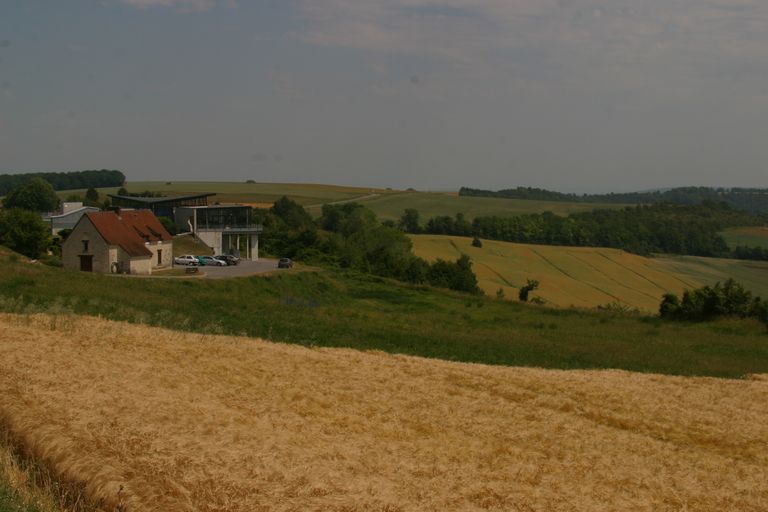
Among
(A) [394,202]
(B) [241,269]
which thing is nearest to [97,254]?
(B) [241,269]

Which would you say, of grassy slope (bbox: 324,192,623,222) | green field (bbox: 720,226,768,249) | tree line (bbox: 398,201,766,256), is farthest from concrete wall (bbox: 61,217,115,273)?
green field (bbox: 720,226,768,249)

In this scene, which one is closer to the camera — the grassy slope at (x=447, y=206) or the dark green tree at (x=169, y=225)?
the dark green tree at (x=169, y=225)

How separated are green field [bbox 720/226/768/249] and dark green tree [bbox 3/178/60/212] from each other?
100303mm

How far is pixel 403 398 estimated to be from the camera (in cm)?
1786

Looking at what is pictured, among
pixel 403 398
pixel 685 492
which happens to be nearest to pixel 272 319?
pixel 403 398

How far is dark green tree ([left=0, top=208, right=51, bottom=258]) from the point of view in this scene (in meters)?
64.8

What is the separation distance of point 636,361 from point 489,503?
24.4 metres

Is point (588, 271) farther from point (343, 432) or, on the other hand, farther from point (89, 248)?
point (343, 432)

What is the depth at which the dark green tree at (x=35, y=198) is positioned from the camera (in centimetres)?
11888

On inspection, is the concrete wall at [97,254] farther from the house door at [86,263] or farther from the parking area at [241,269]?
the parking area at [241,269]

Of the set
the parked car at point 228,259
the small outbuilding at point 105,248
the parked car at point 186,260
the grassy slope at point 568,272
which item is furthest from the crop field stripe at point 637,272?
the small outbuilding at point 105,248

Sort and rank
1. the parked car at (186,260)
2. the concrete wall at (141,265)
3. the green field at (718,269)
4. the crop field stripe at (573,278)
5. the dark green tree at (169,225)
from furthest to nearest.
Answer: the green field at (718,269)
the crop field stripe at (573,278)
the dark green tree at (169,225)
the parked car at (186,260)
the concrete wall at (141,265)

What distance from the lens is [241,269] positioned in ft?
219

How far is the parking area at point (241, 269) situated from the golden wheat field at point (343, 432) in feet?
123
